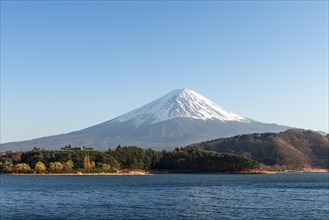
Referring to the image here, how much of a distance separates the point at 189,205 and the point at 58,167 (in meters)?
83.1

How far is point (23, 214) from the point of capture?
1876 inches

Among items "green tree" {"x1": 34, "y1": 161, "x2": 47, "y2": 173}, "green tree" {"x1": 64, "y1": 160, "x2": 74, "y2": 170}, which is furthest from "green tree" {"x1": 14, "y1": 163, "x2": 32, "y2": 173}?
"green tree" {"x1": 64, "y1": 160, "x2": 74, "y2": 170}

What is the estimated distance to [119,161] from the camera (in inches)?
5679

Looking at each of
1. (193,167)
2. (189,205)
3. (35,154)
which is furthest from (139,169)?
(189,205)

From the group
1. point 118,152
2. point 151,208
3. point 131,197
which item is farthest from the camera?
point 118,152

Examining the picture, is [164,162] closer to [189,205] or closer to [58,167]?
[58,167]

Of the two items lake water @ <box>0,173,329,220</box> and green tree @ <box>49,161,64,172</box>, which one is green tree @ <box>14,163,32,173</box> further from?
lake water @ <box>0,173,329,220</box>

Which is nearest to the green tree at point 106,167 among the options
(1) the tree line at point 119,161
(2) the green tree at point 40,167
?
(1) the tree line at point 119,161

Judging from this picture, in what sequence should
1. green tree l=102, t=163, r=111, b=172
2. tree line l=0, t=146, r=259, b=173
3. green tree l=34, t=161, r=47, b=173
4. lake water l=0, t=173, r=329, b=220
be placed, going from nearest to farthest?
lake water l=0, t=173, r=329, b=220 → green tree l=34, t=161, r=47, b=173 → tree line l=0, t=146, r=259, b=173 → green tree l=102, t=163, r=111, b=172

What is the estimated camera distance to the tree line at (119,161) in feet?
447

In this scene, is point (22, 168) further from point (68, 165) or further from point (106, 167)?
point (106, 167)

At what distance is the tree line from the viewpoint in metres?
136

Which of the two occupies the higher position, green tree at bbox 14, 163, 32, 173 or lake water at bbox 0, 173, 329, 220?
green tree at bbox 14, 163, 32, 173

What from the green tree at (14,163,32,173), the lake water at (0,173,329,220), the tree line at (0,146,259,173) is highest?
the tree line at (0,146,259,173)
